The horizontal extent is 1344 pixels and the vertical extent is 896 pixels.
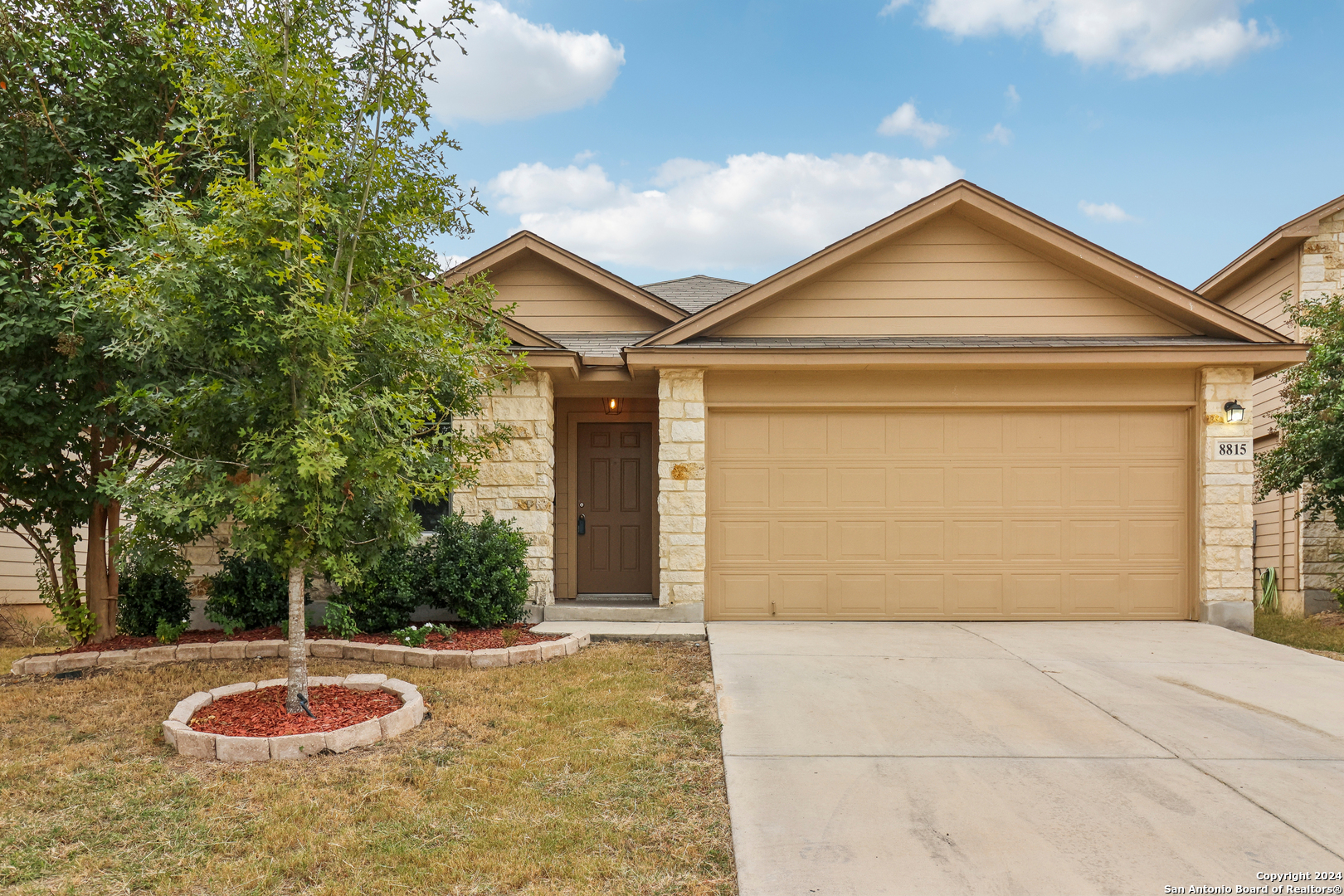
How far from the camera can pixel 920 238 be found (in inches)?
358

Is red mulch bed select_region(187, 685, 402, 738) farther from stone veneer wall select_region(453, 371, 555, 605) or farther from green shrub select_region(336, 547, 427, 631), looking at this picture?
stone veneer wall select_region(453, 371, 555, 605)

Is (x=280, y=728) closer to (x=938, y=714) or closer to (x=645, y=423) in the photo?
(x=938, y=714)

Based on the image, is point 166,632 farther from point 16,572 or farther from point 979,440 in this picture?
point 979,440

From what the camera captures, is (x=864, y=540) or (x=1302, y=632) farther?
(x=1302, y=632)

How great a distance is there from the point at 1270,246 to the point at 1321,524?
4.18m

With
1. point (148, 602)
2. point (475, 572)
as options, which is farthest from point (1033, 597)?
point (148, 602)

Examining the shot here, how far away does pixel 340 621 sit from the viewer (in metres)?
7.11

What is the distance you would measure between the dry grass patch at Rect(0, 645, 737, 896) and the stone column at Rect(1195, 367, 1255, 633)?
645cm

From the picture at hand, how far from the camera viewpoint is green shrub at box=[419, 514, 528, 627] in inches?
298

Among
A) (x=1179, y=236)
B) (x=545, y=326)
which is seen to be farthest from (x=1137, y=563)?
(x=1179, y=236)

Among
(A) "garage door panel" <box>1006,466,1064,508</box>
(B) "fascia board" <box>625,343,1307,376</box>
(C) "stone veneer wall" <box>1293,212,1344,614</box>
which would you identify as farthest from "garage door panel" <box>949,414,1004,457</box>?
(C) "stone veneer wall" <box>1293,212,1344,614</box>

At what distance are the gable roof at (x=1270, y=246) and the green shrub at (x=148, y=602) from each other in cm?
1491

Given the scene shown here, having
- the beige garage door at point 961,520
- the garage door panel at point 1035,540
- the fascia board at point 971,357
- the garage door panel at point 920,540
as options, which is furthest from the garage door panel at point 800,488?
the garage door panel at point 1035,540

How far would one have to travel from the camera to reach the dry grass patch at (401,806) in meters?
2.90
